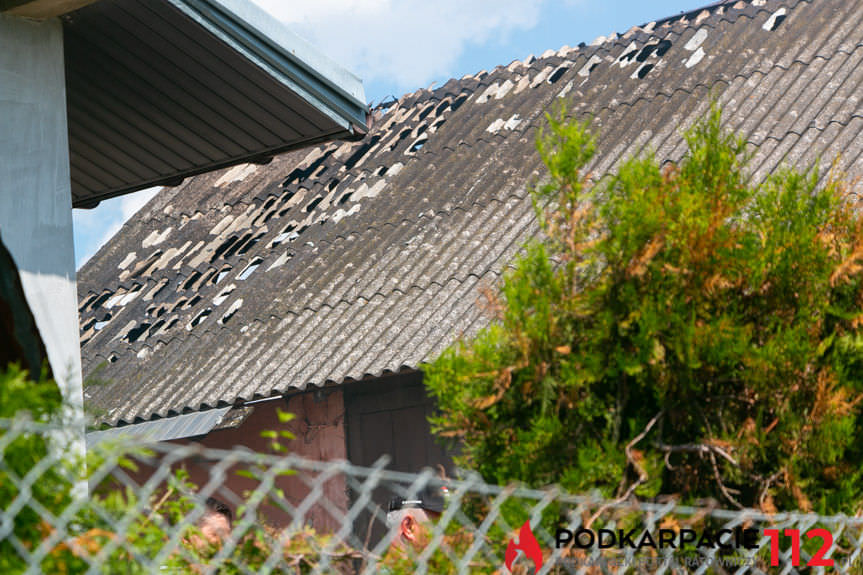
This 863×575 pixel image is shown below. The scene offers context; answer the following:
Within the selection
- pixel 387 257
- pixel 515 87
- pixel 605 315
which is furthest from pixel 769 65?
pixel 605 315

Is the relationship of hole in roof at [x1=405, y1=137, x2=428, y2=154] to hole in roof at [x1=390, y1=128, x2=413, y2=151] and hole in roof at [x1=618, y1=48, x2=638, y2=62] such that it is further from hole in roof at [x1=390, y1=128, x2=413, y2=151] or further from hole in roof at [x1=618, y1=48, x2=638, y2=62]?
hole in roof at [x1=618, y1=48, x2=638, y2=62]

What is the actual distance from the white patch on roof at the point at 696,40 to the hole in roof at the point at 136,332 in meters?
5.72

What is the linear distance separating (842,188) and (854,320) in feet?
1.75

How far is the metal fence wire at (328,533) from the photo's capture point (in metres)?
1.69

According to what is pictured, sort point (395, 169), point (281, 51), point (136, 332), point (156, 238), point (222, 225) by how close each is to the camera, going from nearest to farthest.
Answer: point (281, 51)
point (136, 332)
point (395, 169)
point (222, 225)
point (156, 238)

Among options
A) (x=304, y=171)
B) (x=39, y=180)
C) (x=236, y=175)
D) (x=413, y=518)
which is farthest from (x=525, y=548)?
(x=236, y=175)

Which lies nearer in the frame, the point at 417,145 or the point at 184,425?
the point at 184,425

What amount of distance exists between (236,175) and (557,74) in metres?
4.07

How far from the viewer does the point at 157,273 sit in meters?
11.3

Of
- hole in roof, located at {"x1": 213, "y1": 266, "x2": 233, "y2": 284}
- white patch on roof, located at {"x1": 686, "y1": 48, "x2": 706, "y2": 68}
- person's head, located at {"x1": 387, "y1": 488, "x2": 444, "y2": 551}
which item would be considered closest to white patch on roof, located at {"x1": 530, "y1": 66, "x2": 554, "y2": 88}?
white patch on roof, located at {"x1": 686, "y1": 48, "x2": 706, "y2": 68}

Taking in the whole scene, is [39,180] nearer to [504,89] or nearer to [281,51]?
[281,51]

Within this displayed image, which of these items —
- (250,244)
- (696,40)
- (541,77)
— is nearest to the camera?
(696,40)

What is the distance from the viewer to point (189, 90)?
5.16m

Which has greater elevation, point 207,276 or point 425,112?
point 425,112
